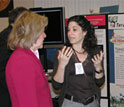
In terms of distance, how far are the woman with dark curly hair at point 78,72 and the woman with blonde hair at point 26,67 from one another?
423 mm

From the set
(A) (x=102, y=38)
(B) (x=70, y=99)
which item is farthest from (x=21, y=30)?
(A) (x=102, y=38)

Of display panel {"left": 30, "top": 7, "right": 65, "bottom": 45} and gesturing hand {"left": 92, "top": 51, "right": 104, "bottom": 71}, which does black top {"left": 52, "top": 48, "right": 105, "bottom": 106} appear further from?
display panel {"left": 30, "top": 7, "right": 65, "bottom": 45}

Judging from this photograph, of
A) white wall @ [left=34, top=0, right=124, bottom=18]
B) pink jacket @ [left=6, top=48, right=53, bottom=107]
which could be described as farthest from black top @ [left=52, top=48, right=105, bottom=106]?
white wall @ [left=34, top=0, right=124, bottom=18]

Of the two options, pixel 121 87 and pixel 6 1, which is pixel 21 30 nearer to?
pixel 121 87

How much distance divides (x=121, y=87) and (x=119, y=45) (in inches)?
22.0

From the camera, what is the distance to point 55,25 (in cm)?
255

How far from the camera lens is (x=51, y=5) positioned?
10.8 feet

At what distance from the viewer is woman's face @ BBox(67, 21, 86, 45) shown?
1799 millimetres

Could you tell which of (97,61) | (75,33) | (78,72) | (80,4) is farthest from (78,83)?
(80,4)

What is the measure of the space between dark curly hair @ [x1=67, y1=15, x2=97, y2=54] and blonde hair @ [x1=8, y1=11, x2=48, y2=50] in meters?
0.70

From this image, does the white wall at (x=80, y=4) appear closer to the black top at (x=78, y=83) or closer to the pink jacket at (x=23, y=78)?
the black top at (x=78, y=83)

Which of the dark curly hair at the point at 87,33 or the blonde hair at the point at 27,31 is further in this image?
the dark curly hair at the point at 87,33

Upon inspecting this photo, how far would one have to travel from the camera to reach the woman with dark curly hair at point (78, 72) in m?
1.70

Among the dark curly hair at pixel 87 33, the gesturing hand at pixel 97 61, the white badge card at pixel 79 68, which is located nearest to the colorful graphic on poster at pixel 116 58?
the dark curly hair at pixel 87 33
